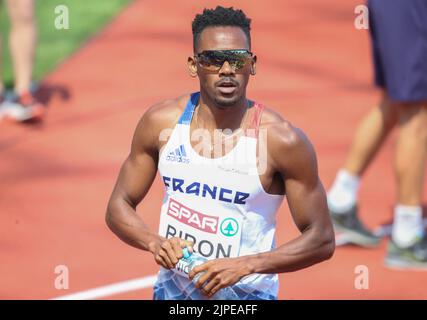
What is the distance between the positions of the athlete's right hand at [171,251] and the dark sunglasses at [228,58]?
725mm

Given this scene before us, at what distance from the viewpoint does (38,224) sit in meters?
7.93

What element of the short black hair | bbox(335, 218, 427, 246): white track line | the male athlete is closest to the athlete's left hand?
the male athlete

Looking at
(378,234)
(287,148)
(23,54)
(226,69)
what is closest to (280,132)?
(287,148)

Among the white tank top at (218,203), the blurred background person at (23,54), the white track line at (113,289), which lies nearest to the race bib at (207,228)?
the white tank top at (218,203)

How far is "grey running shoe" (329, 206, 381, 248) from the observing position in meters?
7.64

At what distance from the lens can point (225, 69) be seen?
4551mm

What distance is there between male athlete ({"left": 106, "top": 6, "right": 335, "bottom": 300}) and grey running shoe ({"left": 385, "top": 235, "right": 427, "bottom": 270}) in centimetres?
246

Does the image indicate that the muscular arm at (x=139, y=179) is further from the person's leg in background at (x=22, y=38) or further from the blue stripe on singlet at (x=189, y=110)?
the person's leg in background at (x=22, y=38)
